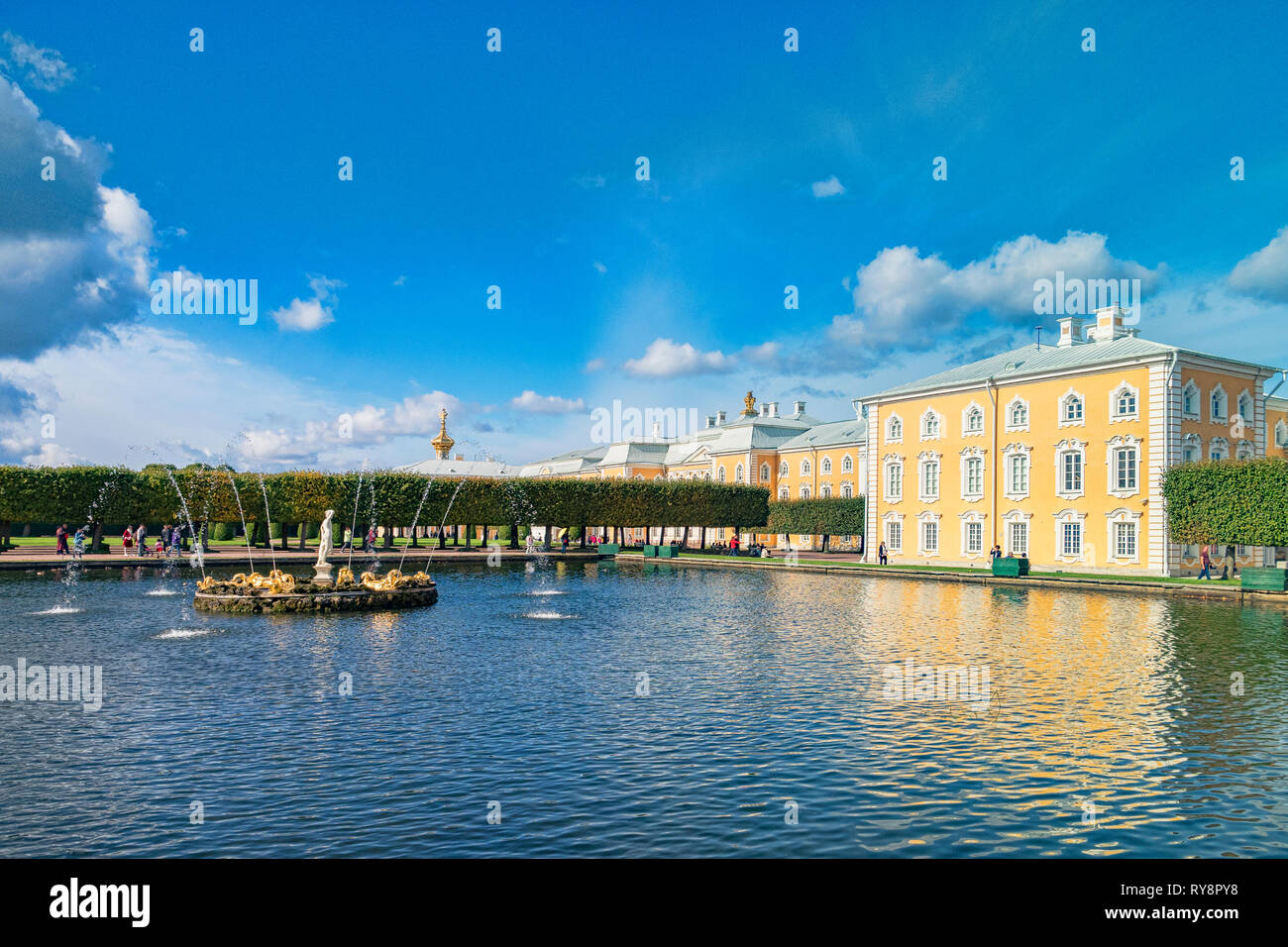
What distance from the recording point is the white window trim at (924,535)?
59.5 meters

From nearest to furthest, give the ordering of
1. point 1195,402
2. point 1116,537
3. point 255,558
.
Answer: point 1195,402 < point 1116,537 < point 255,558

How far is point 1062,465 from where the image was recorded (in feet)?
171

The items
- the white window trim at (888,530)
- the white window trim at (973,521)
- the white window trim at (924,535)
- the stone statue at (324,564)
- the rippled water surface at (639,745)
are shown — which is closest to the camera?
the rippled water surface at (639,745)

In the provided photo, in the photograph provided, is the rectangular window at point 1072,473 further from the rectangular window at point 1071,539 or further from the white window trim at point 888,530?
the white window trim at point 888,530

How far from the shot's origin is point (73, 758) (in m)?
11.8

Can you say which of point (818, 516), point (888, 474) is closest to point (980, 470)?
point (888, 474)

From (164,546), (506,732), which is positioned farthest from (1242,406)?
(164,546)

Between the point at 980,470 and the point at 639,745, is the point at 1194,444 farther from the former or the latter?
the point at 639,745

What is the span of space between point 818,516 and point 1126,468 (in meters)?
34.0

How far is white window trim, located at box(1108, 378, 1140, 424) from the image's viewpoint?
48.4 meters

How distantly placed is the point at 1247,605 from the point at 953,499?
25094 millimetres

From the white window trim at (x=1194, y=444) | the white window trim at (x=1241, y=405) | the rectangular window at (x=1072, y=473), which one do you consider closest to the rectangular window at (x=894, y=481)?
the rectangular window at (x=1072, y=473)

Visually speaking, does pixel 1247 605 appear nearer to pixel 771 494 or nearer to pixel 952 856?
pixel 952 856

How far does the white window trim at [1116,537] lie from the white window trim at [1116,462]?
91cm
